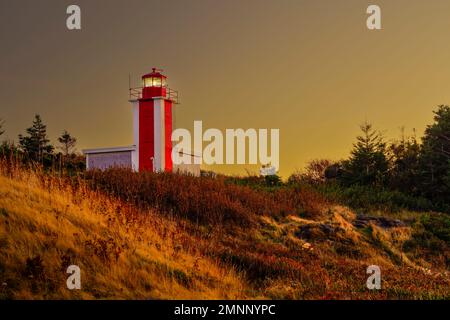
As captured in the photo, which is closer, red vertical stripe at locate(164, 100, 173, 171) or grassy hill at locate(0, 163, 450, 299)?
grassy hill at locate(0, 163, 450, 299)

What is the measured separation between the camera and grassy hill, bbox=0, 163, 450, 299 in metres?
7.34

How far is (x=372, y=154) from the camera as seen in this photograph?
27.5 m

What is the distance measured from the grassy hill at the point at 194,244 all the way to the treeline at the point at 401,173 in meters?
5.94

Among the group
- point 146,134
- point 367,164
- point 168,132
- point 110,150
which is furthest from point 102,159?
point 367,164

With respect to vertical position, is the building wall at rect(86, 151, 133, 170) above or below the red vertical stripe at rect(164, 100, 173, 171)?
below

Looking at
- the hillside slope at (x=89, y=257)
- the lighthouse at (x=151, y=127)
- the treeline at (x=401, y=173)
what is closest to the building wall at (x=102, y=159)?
the lighthouse at (x=151, y=127)

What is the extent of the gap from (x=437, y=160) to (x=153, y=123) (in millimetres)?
16253

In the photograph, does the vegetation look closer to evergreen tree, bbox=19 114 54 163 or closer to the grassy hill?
the grassy hill

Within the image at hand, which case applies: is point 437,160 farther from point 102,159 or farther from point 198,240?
point 102,159

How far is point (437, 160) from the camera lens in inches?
1007

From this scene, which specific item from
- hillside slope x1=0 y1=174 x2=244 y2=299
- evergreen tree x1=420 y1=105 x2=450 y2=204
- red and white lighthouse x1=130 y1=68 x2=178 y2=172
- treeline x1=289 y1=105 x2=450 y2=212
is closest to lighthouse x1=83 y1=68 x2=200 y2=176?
red and white lighthouse x1=130 y1=68 x2=178 y2=172

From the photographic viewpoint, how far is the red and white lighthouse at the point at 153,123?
29.7 m

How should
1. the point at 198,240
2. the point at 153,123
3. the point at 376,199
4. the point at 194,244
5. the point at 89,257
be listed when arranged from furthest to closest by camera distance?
1. the point at 153,123
2. the point at 376,199
3. the point at 198,240
4. the point at 194,244
5. the point at 89,257
